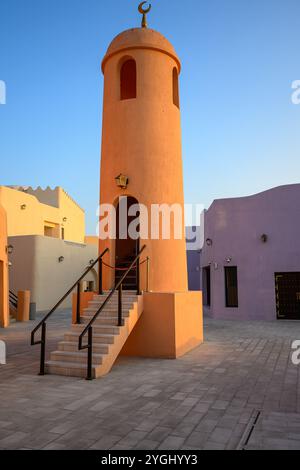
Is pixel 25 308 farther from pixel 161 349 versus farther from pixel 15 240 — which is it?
pixel 161 349

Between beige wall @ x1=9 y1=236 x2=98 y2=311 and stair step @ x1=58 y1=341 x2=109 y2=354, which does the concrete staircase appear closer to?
stair step @ x1=58 y1=341 x2=109 y2=354

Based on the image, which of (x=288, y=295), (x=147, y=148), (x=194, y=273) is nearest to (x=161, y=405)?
(x=147, y=148)

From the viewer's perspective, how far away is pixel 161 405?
5.11 m

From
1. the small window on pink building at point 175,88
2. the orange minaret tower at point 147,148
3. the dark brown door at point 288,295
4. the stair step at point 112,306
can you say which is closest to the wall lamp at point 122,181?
the orange minaret tower at point 147,148

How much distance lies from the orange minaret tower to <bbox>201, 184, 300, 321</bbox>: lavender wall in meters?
6.84

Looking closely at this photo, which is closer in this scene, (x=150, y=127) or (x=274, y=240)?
(x=150, y=127)

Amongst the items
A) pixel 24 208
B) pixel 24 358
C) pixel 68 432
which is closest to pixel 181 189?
→ pixel 24 358

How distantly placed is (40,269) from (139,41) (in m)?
15.0

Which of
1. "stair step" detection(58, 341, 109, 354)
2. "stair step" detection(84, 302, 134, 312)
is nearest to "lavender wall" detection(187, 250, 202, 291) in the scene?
"stair step" detection(84, 302, 134, 312)

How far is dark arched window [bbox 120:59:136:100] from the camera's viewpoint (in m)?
11.5

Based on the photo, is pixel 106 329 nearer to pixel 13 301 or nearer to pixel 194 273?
pixel 13 301

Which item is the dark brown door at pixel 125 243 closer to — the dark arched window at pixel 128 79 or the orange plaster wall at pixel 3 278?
the dark arched window at pixel 128 79
